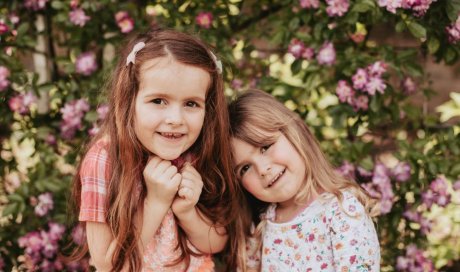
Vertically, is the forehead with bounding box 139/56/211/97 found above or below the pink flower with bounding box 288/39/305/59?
above

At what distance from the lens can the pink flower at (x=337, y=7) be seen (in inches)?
95.5

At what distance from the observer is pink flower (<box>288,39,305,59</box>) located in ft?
8.43

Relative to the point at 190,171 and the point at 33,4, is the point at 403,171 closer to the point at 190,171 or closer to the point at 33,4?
the point at 190,171

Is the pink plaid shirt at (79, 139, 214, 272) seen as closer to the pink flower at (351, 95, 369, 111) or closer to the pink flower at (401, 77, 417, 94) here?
the pink flower at (351, 95, 369, 111)

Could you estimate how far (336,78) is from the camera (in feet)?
8.69

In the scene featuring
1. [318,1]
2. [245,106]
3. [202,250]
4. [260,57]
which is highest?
[318,1]

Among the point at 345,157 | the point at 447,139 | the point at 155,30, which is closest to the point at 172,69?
the point at 155,30

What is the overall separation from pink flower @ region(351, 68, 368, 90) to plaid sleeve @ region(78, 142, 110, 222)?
112 centimetres

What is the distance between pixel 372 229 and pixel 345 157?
597 mm

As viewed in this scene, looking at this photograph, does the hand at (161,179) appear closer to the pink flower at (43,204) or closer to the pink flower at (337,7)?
the pink flower at (43,204)

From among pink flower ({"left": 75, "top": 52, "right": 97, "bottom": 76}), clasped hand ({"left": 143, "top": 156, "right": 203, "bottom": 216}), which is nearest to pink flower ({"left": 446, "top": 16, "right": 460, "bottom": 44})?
clasped hand ({"left": 143, "top": 156, "right": 203, "bottom": 216})

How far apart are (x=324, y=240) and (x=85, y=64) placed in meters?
1.42

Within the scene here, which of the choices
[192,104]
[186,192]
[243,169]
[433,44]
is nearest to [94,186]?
[186,192]

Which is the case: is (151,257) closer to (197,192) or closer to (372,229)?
(197,192)
